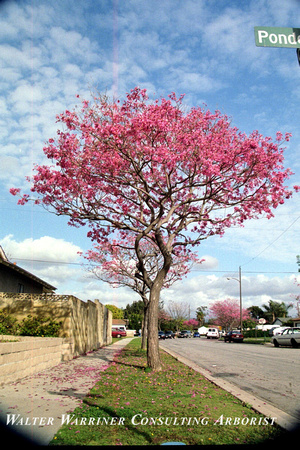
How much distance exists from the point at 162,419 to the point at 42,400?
97.6 inches

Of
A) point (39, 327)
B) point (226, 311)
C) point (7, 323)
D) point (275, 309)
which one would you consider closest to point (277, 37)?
point (39, 327)

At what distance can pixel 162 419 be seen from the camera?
5.67m

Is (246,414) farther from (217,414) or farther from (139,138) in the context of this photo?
(139,138)

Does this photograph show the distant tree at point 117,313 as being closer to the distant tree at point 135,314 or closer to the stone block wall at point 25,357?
the distant tree at point 135,314

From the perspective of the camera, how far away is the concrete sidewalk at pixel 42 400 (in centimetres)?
508

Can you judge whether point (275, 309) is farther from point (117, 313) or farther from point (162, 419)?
point (162, 419)

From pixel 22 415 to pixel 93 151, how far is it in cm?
802

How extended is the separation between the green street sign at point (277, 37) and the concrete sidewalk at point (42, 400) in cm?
512

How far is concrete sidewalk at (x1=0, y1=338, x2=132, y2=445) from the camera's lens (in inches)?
200

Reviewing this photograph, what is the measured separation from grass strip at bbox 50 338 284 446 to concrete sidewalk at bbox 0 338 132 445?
0.69 feet

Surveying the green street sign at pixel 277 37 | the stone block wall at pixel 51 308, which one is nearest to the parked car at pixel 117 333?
the stone block wall at pixel 51 308

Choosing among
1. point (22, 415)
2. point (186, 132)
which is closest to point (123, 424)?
point (22, 415)

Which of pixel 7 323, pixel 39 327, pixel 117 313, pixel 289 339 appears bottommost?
pixel 289 339

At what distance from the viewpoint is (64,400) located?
695 centimetres
